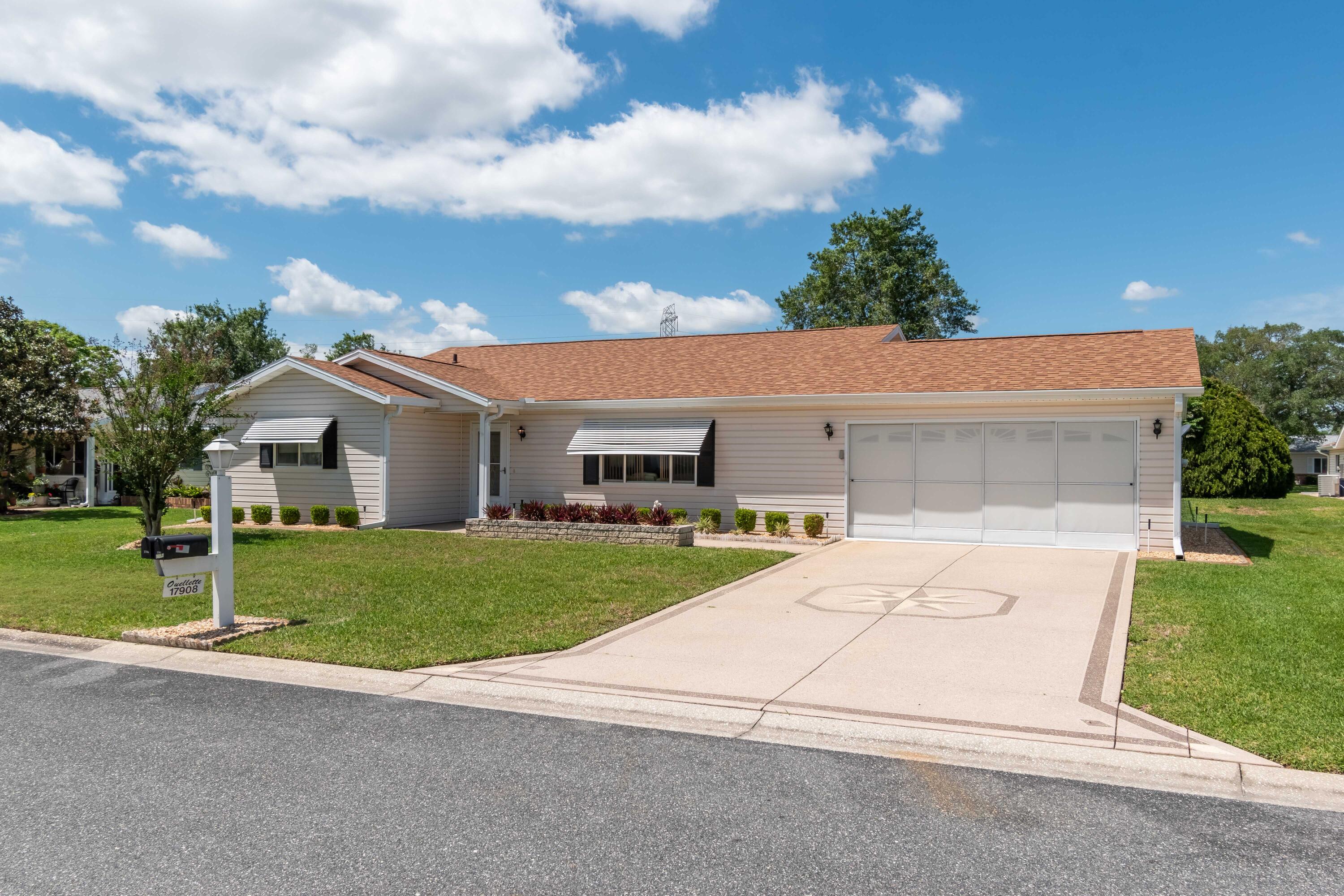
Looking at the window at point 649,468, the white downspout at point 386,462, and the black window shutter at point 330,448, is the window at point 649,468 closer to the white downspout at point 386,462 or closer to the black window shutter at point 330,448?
the white downspout at point 386,462

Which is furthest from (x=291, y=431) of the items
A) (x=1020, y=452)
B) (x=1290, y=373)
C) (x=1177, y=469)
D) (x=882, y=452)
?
(x=1290, y=373)

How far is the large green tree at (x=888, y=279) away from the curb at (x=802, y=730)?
35621mm

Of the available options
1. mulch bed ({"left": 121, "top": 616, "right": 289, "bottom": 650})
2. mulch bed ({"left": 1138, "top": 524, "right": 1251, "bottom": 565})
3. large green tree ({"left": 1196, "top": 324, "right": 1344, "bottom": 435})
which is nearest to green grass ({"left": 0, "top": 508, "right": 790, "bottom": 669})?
mulch bed ({"left": 121, "top": 616, "right": 289, "bottom": 650})

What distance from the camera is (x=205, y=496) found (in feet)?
79.9

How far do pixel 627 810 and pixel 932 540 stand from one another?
41.7ft

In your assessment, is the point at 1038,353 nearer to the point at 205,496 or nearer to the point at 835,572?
the point at 835,572

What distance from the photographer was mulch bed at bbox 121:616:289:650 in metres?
7.75

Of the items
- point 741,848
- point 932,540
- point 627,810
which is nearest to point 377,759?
point 627,810

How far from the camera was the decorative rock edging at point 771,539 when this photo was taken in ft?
52.0

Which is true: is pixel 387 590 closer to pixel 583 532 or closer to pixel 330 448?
pixel 583 532

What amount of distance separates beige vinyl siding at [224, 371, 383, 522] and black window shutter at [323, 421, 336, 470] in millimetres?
76

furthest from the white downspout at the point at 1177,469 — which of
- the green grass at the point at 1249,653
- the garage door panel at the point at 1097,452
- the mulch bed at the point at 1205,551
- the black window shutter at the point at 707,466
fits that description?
the black window shutter at the point at 707,466

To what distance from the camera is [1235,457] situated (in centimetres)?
2914

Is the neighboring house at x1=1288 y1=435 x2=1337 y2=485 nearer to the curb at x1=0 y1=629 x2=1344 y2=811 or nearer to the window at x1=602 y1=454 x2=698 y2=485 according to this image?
the window at x1=602 y1=454 x2=698 y2=485
